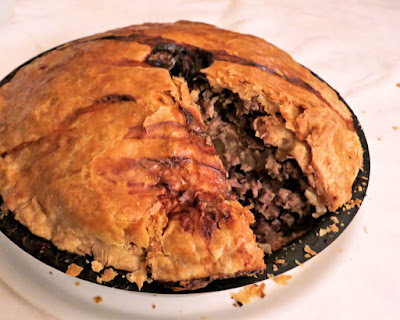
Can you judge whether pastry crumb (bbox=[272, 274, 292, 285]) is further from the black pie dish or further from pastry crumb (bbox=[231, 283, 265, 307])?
the black pie dish

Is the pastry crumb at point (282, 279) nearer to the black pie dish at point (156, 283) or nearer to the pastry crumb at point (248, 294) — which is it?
the pastry crumb at point (248, 294)

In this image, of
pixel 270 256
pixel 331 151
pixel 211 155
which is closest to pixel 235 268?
pixel 270 256

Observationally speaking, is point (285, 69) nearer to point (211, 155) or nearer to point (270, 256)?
point (211, 155)

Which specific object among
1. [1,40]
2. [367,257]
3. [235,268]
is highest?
[1,40]

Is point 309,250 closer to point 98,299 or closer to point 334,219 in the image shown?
point 334,219

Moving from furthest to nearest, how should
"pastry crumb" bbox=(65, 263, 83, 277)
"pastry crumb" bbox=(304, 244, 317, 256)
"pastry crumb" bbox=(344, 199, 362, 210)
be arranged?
"pastry crumb" bbox=(344, 199, 362, 210) → "pastry crumb" bbox=(304, 244, 317, 256) → "pastry crumb" bbox=(65, 263, 83, 277)

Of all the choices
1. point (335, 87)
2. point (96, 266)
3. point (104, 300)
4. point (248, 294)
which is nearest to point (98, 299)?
point (104, 300)

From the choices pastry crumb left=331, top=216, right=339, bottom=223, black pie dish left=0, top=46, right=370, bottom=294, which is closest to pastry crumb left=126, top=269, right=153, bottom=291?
black pie dish left=0, top=46, right=370, bottom=294
